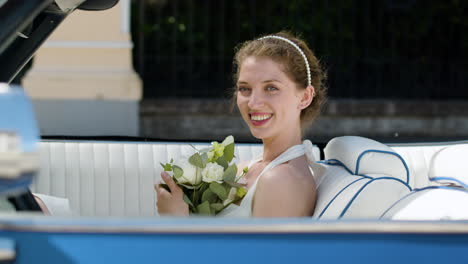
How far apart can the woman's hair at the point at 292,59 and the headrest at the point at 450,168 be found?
0.47 m

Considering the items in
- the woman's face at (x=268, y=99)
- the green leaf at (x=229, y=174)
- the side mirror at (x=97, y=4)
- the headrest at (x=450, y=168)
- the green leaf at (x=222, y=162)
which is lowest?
the green leaf at (x=229, y=174)

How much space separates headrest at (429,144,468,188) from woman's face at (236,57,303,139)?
0.44m

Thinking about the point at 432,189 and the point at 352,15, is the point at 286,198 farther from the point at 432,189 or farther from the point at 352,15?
the point at 352,15

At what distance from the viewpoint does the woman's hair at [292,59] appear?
88.7 inches

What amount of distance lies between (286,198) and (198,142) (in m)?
0.93

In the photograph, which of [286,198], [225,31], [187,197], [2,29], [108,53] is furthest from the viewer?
[225,31]

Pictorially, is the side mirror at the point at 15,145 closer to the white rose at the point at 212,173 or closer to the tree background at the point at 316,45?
the white rose at the point at 212,173

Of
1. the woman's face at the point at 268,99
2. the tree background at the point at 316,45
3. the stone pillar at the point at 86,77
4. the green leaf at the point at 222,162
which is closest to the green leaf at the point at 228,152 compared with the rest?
the green leaf at the point at 222,162

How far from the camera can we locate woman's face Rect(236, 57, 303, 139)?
7.23 feet

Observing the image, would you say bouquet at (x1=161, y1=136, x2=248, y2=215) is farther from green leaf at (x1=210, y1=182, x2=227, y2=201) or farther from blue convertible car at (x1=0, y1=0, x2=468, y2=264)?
blue convertible car at (x1=0, y1=0, x2=468, y2=264)

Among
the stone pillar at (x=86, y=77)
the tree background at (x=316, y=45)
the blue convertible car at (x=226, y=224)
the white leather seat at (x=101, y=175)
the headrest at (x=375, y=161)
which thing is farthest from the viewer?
the tree background at (x=316, y=45)

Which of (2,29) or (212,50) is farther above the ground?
Answer: (2,29)

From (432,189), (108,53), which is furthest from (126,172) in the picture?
(108,53)

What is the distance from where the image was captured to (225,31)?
730 centimetres
